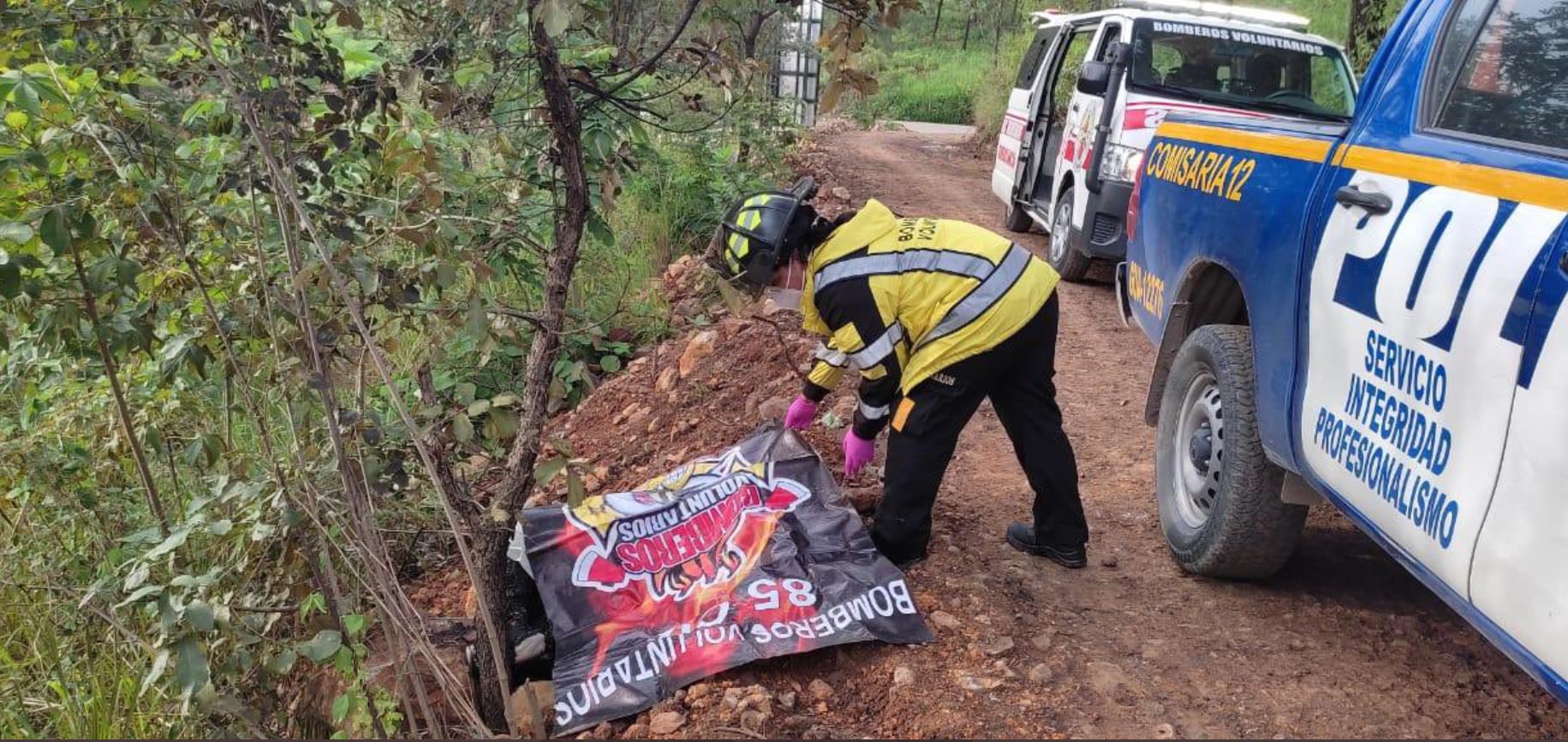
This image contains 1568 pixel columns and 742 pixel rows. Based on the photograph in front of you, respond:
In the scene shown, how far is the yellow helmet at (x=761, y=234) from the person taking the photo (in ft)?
10.1

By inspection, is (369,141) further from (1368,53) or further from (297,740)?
(1368,53)

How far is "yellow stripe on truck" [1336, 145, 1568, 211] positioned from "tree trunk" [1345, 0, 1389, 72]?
6.87 m

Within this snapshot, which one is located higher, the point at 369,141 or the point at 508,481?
the point at 369,141

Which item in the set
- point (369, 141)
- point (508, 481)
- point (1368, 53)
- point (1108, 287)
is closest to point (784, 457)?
point (508, 481)

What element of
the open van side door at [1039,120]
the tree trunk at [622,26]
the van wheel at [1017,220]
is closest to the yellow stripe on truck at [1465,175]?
the tree trunk at [622,26]

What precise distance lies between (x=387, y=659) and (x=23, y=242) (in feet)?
4.88

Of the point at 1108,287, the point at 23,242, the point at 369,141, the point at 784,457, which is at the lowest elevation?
the point at 1108,287

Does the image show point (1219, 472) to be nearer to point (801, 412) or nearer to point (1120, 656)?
point (1120, 656)

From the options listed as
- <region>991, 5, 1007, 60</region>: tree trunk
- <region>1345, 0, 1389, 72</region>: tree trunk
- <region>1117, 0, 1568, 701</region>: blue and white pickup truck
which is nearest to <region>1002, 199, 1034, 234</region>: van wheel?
<region>1345, 0, 1389, 72</region>: tree trunk

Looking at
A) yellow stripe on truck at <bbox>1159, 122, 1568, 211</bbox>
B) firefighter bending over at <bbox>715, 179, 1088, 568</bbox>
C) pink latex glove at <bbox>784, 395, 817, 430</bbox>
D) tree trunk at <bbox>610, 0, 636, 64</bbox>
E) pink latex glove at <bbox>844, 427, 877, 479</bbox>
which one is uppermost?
tree trunk at <bbox>610, 0, 636, 64</bbox>

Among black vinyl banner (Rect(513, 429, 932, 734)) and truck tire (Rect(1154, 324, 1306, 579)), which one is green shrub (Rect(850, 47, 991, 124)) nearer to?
truck tire (Rect(1154, 324, 1306, 579))

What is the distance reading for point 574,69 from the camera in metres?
2.96

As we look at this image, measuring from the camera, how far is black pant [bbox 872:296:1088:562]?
326 cm

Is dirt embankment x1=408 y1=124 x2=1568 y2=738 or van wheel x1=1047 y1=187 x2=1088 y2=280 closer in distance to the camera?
dirt embankment x1=408 y1=124 x2=1568 y2=738
